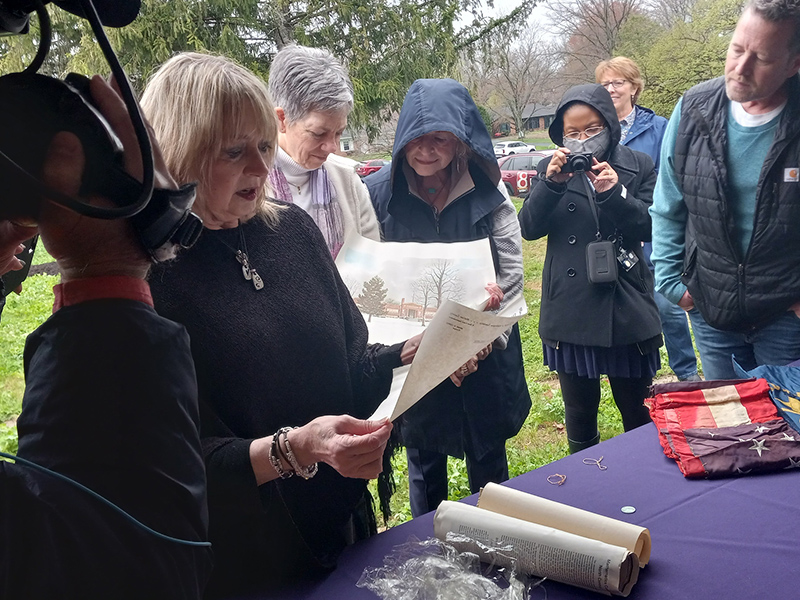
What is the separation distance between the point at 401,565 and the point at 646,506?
0.50 m

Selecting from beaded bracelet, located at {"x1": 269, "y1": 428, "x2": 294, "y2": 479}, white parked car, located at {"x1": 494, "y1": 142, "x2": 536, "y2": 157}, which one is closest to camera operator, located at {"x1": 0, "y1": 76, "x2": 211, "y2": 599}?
beaded bracelet, located at {"x1": 269, "y1": 428, "x2": 294, "y2": 479}

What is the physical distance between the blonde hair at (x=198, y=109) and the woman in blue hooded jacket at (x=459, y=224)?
944 mm

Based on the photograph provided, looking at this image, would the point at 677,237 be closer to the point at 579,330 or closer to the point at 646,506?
the point at 579,330

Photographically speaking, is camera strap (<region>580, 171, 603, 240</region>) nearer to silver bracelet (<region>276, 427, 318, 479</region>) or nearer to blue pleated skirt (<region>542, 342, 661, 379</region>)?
blue pleated skirt (<region>542, 342, 661, 379</region>)

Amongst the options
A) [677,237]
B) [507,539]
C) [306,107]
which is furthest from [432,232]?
[507,539]

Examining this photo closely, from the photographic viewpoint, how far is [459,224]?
1974mm

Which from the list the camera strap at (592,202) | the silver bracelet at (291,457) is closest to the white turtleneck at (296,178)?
the silver bracelet at (291,457)

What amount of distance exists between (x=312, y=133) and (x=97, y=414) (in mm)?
1368

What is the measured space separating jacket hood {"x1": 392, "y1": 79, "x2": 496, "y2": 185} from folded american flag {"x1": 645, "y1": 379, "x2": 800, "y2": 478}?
0.88 m

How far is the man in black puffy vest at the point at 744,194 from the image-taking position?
1773 millimetres

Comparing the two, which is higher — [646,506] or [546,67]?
[546,67]

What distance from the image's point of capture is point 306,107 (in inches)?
69.6

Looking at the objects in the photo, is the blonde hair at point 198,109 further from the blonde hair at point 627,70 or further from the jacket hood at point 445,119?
the blonde hair at point 627,70

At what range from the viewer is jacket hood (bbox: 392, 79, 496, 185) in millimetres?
1907
